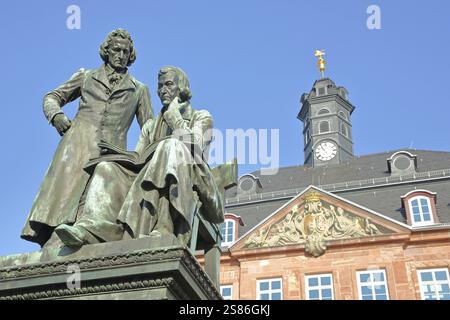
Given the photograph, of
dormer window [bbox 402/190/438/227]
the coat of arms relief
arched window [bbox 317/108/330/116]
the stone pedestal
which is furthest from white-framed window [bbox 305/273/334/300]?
the stone pedestal

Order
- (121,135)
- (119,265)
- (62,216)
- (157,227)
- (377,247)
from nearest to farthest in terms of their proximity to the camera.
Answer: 1. (119,265)
2. (157,227)
3. (62,216)
4. (121,135)
5. (377,247)

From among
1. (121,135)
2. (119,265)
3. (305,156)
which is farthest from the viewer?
(305,156)

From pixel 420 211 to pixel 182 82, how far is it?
19484mm

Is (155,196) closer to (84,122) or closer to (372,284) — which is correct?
(84,122)

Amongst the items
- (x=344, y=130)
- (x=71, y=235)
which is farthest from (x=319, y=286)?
(x=71, y=235)

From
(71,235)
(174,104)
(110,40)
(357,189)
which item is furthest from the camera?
(357,189)

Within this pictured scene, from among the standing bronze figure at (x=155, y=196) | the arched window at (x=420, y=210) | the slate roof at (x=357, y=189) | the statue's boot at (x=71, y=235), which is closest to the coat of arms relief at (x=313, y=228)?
the slate roof at (x=357, y=189)

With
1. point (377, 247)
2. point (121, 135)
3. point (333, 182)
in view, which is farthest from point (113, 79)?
point (333, 182)

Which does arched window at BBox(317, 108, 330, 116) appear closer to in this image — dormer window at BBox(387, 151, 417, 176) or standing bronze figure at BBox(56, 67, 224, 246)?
dormer window at BBox(387, 151, 417, 176)

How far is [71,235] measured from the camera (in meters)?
3.59

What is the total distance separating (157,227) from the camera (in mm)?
3797

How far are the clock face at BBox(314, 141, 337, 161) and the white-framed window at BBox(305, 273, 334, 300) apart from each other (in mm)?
12357
